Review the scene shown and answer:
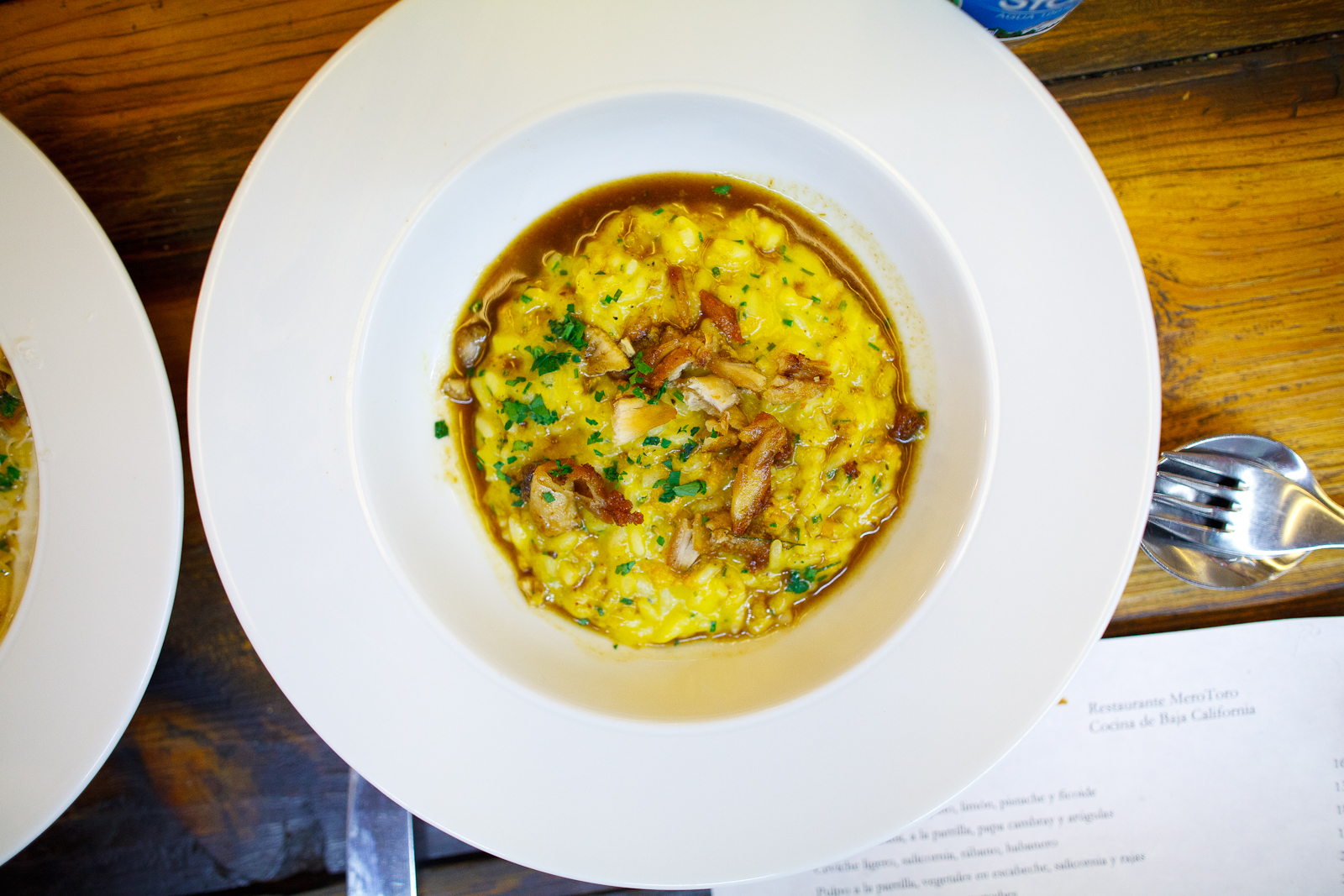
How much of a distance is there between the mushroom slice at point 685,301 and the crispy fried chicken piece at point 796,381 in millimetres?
391

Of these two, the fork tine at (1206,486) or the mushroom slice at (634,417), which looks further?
the fork tine at (1206,486)

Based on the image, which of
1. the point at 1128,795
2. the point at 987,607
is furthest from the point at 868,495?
the point at 1128,795

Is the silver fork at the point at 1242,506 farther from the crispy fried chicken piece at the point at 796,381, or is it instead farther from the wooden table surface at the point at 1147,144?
the crispy fried chicken piece at the point at 796,381

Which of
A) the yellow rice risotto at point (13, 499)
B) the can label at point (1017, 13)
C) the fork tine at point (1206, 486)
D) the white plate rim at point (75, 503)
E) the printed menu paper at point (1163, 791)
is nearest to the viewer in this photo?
the can label at point (1017, 13)

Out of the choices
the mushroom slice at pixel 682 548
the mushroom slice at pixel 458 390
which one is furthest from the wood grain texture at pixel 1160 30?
the mushroom slice at pixel 458 390

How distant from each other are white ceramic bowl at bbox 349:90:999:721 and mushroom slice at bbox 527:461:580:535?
34 cm

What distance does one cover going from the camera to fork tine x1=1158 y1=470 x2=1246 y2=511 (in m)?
2.78

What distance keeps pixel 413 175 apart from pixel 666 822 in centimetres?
242

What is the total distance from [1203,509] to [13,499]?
4.70 metres

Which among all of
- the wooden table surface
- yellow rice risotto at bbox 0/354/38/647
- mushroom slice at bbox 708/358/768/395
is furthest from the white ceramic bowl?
yellow rice risotto at bbox 0/354/38/647

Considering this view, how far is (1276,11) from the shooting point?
2773mm

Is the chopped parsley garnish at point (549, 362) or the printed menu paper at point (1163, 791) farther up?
the chopped parsley garnish at point (549, 362)

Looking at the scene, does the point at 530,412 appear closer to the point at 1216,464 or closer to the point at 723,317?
the point at 723,317

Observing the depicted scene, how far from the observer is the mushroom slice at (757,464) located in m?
2.57
